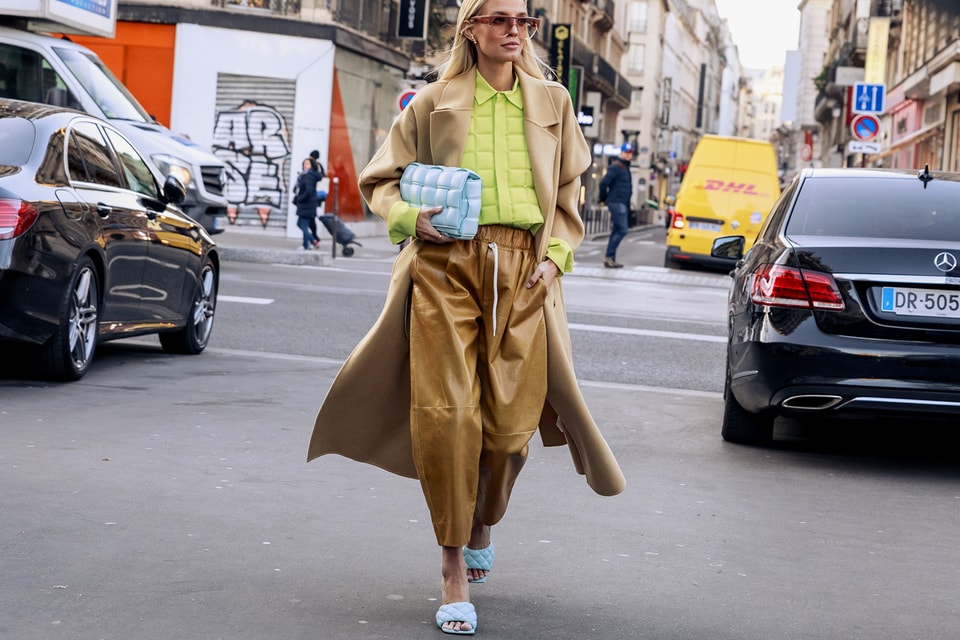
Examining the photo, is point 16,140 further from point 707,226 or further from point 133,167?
point 707,226

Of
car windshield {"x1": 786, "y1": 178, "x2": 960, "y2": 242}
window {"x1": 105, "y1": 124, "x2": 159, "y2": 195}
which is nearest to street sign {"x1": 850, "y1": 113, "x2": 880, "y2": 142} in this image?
window {"x1": 105, "y1": 124, "x2": 159, "y2": 195}

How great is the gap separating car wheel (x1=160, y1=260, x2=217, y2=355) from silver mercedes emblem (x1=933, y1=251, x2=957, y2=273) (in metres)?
5.13

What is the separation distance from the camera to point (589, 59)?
208 ft

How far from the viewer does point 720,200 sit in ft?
84.9

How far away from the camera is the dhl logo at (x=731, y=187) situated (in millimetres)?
25984

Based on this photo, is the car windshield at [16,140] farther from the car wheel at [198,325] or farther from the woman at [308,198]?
the woman at [308,198]

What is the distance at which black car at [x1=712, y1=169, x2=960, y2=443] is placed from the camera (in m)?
6.86

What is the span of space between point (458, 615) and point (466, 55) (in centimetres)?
156

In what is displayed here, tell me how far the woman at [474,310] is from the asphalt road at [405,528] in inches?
16.8

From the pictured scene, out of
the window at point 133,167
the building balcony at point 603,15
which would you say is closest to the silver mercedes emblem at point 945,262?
the window at point 133,167

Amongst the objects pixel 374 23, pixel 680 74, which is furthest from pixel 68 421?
pixel 680 74

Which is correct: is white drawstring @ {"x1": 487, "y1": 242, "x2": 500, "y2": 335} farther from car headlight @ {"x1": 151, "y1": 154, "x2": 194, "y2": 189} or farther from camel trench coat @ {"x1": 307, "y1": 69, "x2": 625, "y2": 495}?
car headlight @ {"x1": 151, "y1": 154, "x2": 194, "y2": 189}

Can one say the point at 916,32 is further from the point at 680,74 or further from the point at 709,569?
the point at 680,74

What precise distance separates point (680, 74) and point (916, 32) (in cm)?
7726
